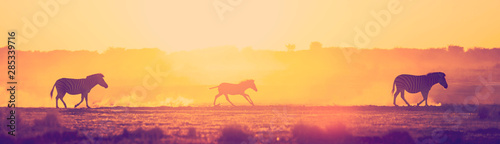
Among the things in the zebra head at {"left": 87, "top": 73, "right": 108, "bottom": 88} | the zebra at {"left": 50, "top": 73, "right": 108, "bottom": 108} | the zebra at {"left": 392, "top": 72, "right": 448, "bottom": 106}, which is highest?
the zebra head at {"left": 87, "top": 73, "right": 108, "bottom": 88}

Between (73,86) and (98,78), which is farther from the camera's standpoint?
(98,78)

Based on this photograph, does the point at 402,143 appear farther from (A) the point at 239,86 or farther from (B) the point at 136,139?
(A) the point at 239,86

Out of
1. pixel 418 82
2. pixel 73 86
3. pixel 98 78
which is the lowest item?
pixel 418 82

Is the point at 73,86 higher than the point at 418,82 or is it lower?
higher

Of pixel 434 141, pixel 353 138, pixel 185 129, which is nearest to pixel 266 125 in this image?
pixel 185 129

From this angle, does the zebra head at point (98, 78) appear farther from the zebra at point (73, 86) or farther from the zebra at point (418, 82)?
the zebra at point (418, 82)

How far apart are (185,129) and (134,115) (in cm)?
1008

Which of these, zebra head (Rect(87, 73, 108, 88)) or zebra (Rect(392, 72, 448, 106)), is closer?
zebra head (Rect(87, 73, 108, 88))

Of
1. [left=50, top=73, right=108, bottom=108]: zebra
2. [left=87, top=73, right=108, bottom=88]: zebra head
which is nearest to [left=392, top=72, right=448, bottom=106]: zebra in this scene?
[left=87, top=73, right=108, bottom=88]: zebra head

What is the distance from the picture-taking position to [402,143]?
22.2 meters

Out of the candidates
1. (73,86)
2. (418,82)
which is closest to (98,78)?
(73,86)

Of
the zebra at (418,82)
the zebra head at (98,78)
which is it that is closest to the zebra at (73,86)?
the zebra head at (98,78)

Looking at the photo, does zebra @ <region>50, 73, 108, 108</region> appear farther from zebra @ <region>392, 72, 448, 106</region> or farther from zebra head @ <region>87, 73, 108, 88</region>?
zebra @ <region>392, 72, 448, 106</region>

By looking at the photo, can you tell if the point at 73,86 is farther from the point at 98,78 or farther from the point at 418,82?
the point at 418,82
